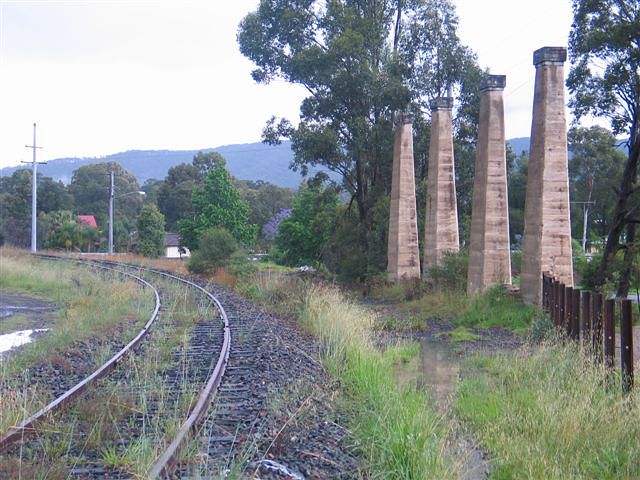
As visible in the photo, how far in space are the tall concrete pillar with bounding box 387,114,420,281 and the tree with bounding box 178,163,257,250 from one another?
42.0 m

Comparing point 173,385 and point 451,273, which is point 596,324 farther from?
point 451,273

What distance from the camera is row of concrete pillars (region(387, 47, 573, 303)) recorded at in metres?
20.2

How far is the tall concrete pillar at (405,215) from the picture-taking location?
109ft

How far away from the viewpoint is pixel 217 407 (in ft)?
27.9

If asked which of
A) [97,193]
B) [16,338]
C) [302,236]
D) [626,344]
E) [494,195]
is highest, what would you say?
[97,193]

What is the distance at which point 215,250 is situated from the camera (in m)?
40.2

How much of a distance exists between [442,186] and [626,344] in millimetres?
20728

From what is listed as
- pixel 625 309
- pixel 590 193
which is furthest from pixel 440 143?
pixel 590 193

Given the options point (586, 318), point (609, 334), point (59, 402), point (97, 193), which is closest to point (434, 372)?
point (586, 318)

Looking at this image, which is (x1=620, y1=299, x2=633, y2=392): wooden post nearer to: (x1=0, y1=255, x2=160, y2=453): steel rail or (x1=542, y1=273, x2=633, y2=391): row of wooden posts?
(x1=542, y1=273, x2=633, y2=391): row of wooden posts

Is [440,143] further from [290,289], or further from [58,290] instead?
[58,290]

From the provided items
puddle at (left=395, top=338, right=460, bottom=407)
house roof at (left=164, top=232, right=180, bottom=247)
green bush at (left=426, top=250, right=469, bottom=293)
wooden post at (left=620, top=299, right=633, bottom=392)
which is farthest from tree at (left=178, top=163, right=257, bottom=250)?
wooden post at (left=620, top=299, right=633, bottom=392)

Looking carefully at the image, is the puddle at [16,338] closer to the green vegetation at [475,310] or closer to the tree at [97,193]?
the green vegetation at [475,310]

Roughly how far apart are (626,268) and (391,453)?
68.5 ft
